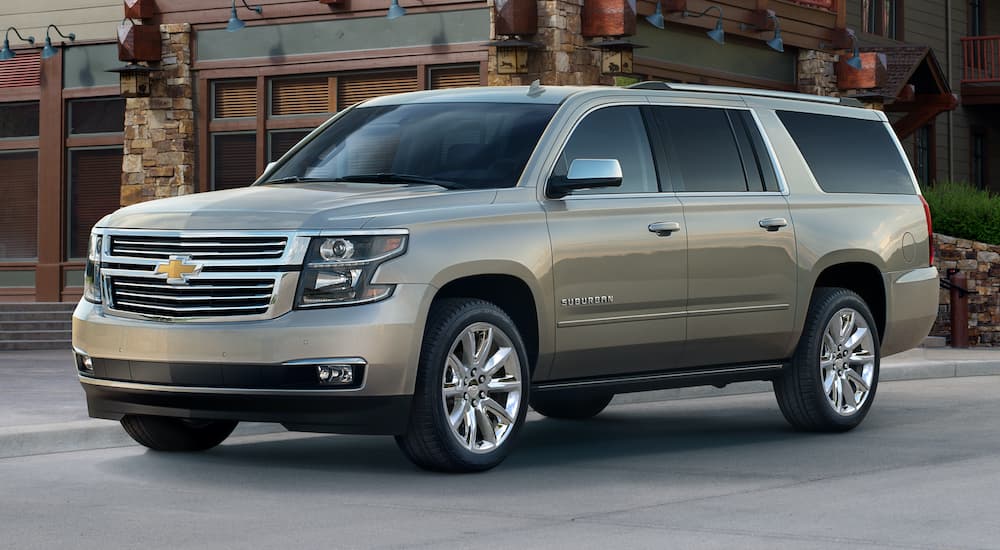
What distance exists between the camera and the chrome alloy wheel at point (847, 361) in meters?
10.8

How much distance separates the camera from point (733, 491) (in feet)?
26.7

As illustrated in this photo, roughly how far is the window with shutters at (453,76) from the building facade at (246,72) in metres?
0.02

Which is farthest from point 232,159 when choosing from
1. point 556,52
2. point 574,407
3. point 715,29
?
point 574,407

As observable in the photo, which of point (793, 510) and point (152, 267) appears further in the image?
point (152, 267)

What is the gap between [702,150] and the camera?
33.2 feet

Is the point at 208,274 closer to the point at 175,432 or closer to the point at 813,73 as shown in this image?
the point at 175,432

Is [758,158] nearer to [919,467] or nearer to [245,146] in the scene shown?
[919,467]

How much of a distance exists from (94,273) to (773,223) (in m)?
4.10

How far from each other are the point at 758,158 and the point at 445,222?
2865 mm

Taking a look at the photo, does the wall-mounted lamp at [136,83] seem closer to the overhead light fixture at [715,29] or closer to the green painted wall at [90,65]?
the green painted wall at [90,65]

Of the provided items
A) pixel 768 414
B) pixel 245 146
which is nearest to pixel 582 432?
pixel 768 414

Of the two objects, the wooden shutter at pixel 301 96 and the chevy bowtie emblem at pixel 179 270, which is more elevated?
the wooden shutter at pixel 301 96

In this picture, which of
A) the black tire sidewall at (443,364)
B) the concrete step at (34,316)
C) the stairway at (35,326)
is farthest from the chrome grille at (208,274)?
the concrete step at (34,316)

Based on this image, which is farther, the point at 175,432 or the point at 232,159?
the point at 232,159
